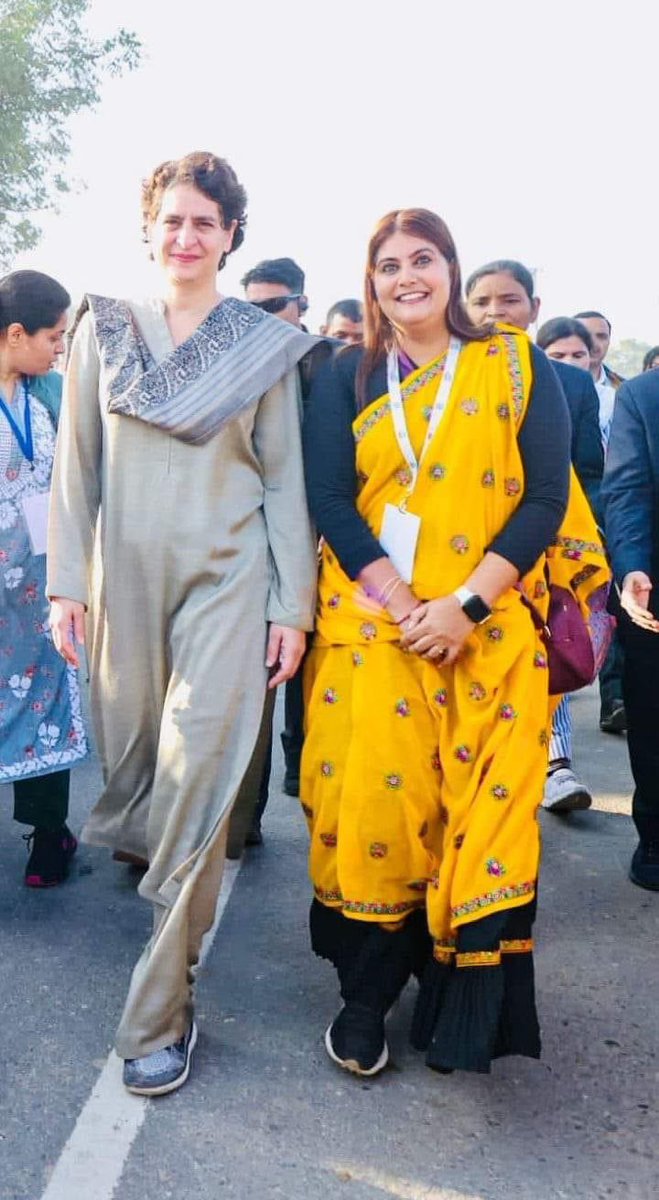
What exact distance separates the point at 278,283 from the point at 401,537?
2.64 m

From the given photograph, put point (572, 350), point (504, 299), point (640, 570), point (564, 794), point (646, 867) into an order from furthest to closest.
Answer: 1. point (572, 350)
2. point (564, 794)
3. point (504, 299)
4. point (646, 867)
5. point (640, 570)

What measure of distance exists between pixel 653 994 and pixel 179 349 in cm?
206

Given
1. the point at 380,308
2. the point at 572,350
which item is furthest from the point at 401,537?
the point at 572,350

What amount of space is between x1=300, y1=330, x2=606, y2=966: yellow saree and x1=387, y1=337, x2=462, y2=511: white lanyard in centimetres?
1

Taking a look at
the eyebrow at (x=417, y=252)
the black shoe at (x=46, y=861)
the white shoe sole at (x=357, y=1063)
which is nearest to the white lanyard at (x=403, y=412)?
the eyebrow at (x=417, y=252)

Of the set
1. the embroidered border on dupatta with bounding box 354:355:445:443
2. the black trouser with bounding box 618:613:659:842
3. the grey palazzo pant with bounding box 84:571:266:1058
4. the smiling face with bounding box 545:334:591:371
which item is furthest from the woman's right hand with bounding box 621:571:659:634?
the smiling face with bounding box 545:334:591:371

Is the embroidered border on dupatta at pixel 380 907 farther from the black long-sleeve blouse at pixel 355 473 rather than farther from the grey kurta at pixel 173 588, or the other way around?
the black long-sleeve blouse at pixel 355 473

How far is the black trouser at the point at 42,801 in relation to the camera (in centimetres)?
395

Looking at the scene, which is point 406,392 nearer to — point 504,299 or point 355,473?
point 355,473

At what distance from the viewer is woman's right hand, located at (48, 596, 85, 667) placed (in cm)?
292

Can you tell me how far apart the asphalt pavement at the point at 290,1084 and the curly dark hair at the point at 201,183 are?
1.88m

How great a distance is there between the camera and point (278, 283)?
5188 mm

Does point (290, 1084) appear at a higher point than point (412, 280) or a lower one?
lower

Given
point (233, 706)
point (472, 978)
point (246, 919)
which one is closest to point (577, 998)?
point (472, 978)
